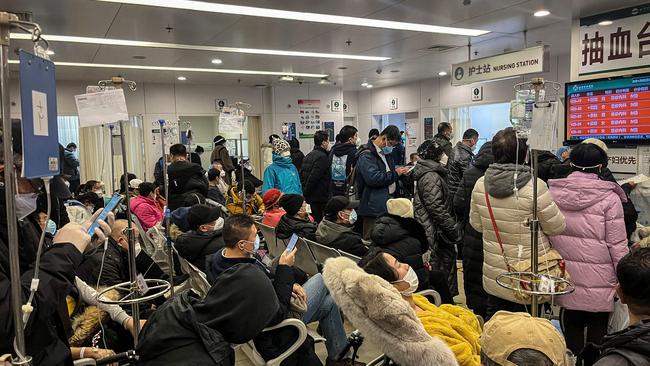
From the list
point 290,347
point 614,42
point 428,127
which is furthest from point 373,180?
point 428,127

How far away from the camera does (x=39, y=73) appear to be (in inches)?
47.9

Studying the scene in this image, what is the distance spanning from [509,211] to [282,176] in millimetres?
2962

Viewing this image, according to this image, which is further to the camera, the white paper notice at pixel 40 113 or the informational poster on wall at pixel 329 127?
the informational poster on wall at pixel 329 127

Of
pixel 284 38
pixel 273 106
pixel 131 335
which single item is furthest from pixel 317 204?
pixel 273 106

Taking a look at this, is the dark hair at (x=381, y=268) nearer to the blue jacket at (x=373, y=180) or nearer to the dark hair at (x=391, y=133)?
the blue jacket at (x=373, y=180)

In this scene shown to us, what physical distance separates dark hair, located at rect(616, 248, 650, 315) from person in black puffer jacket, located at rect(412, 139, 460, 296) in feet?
6.80

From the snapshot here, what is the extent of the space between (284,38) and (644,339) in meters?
5.12

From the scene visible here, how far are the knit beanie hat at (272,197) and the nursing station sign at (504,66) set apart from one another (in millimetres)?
2970

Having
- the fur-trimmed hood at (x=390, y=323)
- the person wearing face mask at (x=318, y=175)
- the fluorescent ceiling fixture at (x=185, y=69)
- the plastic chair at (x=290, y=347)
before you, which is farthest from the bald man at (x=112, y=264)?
the fluorescent ceiling fixture at (x=185, y=69)

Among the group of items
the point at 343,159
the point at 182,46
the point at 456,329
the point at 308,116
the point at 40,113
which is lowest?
the point at 456,329

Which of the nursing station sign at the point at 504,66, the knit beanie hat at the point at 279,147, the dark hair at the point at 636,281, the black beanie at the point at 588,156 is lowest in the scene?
the dark hair at the point at 636,281

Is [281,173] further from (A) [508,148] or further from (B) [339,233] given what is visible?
(A) [508,148]

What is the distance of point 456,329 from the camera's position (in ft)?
6.48

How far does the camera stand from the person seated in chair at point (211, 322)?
5.59 feet
